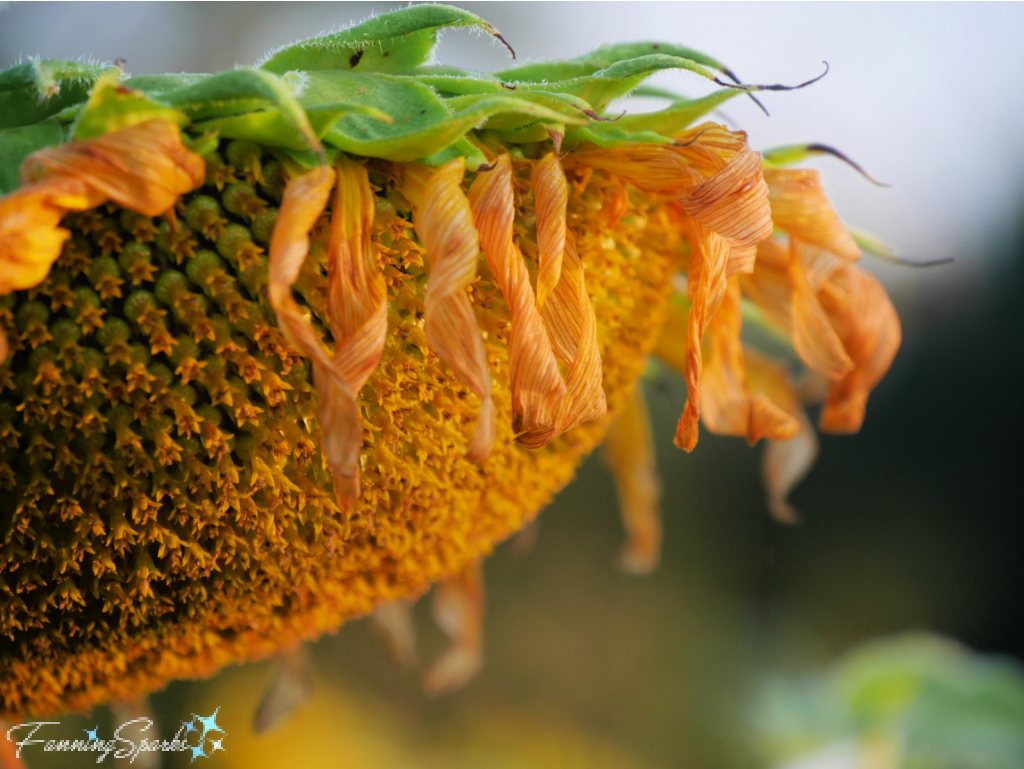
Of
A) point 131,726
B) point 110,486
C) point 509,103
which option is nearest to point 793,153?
point 509,103

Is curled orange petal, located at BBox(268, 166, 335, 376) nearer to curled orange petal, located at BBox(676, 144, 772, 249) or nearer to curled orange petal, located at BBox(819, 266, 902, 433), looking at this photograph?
curled orange petal, located at BBox(676, 144, 772, 249)

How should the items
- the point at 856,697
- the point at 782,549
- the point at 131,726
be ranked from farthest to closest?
the point at 782,549, the point at 856,697, the point at 131,726

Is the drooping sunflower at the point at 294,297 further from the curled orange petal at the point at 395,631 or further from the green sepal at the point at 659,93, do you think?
the curled orange petal at the point at 395,631

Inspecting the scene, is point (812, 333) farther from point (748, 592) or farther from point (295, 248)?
point (748, 592)

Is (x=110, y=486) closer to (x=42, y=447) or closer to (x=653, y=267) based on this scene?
(x=42, y=447)

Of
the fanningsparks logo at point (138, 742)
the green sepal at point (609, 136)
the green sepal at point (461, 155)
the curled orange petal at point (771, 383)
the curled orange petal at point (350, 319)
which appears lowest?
the fanningsparks logo at point (138, 742)

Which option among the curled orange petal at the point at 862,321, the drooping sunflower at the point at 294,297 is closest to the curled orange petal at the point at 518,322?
the drooping sunflower at the point at 294,297

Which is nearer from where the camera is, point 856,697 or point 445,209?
point 445,209

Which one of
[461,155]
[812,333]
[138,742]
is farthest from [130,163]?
[138,742]
